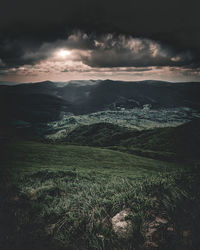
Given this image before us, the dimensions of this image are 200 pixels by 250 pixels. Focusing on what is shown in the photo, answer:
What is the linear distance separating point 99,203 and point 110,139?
135575 millimetres

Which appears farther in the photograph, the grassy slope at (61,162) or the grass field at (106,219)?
the grassy slope at (61,162)

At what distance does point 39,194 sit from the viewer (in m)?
7.86

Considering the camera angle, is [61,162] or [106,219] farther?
[61,162]

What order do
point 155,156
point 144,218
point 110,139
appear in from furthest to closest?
1. point 110,139
2. point 155,156
3. point 144,218

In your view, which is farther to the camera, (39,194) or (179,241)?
(39,194)

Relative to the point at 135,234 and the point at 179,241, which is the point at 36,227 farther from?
the point at 179,241

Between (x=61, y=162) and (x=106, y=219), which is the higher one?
(x=106, y=219)

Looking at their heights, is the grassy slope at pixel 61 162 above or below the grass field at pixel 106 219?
below

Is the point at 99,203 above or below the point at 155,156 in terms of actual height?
above

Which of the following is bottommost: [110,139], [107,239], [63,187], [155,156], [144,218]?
[110,139]

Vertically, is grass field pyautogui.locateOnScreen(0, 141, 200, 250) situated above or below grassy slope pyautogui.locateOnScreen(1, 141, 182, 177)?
above

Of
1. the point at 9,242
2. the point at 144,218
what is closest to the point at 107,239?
the point at 144,218

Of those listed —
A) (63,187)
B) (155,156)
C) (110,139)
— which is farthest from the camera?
(110,139)

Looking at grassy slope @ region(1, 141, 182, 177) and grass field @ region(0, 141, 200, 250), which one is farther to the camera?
grassy slope @ region(1, 141, 182, 177)
